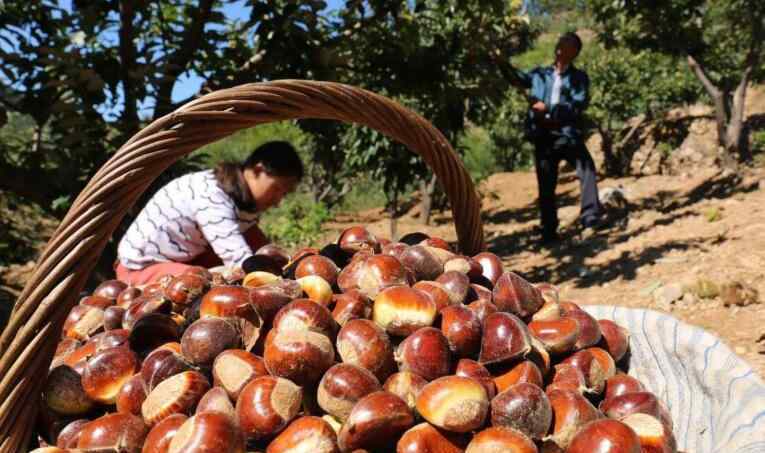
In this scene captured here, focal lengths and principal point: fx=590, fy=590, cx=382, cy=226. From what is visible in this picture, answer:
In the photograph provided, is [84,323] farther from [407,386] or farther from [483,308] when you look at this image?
[483,308]

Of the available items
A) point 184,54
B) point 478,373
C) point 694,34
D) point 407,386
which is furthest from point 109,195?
point 694,34

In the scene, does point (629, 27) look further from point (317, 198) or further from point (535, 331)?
point (535, 331)

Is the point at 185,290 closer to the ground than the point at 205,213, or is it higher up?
closer to the ground

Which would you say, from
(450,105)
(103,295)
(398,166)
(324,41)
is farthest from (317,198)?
(103,295)

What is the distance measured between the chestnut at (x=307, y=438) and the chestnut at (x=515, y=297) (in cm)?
55

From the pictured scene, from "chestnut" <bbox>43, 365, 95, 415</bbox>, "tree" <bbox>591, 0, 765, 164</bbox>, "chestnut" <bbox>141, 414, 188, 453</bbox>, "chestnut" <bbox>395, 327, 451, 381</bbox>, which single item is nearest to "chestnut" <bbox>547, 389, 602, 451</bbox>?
"chestnut" <bbox>395, 327, 451, 381</bbox>

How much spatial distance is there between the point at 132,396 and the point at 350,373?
451 millimetres

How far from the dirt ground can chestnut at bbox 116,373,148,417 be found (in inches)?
104

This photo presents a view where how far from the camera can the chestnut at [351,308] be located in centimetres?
131

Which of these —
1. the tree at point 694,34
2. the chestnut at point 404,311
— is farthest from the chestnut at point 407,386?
the tree at point 694,34

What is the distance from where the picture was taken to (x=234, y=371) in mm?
1185

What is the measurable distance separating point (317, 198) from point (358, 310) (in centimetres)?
1228

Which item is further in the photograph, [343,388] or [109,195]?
[109,195]

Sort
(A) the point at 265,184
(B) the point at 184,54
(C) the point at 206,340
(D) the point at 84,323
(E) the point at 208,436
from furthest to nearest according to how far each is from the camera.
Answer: (B) the point at 184,54 → (A) the point at 265,184 → (D) the point at 84,323 → (C) the point at 206,340 → (E) the point at 208,436
